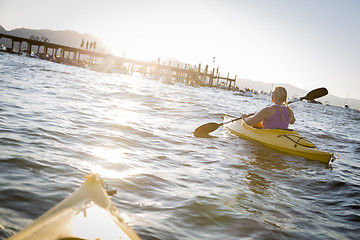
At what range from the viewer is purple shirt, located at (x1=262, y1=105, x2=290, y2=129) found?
603cm

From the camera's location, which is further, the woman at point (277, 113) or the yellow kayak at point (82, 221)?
the woman at point (277, 113)

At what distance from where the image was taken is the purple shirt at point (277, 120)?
19.8 ft

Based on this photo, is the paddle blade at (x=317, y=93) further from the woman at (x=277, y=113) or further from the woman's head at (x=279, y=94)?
the woman's head at (x=279, y=94)

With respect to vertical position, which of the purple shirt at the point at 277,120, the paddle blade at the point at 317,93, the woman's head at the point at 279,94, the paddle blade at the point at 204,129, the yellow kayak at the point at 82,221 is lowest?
the paddle blade at the point at 204,129

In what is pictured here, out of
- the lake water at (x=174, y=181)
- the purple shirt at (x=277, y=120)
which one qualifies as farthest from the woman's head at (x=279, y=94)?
the lake water at (x=174, y=181)

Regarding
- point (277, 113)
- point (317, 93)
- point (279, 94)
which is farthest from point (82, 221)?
point (317, 93)

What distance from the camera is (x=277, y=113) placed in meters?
6.06

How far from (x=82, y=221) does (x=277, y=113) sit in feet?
17.9

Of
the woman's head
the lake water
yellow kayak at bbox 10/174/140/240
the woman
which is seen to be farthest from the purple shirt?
yellow kayak at bbox 10/174/140/240

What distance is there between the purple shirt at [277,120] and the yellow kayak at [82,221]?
518cm

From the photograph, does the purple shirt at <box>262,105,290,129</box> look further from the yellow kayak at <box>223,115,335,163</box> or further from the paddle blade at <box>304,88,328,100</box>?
the paddle blade at <box>304,88,328,100</box>

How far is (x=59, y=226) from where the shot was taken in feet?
4.45

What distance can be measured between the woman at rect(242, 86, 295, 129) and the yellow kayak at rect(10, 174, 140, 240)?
5060 mm

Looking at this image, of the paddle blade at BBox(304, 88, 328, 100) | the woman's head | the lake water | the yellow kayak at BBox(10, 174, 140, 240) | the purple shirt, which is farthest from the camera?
the paddle blade at BBox(304, 88, 328, 100)
